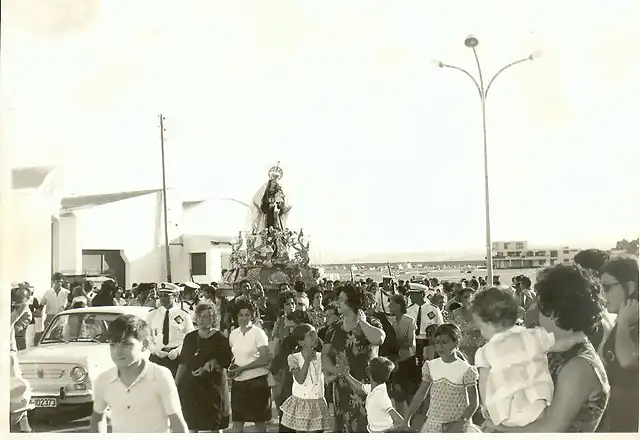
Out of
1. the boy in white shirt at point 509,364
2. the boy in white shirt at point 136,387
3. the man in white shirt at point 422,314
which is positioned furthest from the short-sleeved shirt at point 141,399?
Answer: the boy in white shirt at point 509,364

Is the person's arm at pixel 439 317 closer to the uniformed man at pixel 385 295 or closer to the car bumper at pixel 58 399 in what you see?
A: the uniformed man at pixel 385 295

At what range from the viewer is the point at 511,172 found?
423cm

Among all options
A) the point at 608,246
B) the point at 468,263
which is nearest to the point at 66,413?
the point at 468,263

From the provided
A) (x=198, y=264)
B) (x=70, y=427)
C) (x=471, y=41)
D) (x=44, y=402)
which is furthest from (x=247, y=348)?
(x=471, y=41)

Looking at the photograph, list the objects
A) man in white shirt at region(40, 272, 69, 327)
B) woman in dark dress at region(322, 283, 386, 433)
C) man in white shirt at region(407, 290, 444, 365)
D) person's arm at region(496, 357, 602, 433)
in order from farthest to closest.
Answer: man in white shirt at region(40, 272, 69, 327) → man in white shirt at region(407, 290, 444, 365) → woman in dark dress at region(322, 283, 386, 433) → person's arm at region(496, 357, 602, 433)

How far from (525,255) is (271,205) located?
1.61 meters

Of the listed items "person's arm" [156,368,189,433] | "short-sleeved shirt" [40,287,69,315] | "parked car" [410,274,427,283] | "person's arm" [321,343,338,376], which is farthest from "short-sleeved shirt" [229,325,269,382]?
"short-sleeved shirt" [40,287,69,315]

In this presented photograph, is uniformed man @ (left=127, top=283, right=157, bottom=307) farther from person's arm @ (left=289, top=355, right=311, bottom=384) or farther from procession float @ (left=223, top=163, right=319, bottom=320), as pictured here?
person's arm @ (left=289, top=355, right=311, bottom=384)

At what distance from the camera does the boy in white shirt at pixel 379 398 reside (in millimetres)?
3564

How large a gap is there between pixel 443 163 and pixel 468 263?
0.67 metres

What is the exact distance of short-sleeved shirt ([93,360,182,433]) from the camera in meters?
3.19

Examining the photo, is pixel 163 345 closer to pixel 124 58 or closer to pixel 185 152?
pixel 185 152

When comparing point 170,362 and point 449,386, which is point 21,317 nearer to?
point 170,362

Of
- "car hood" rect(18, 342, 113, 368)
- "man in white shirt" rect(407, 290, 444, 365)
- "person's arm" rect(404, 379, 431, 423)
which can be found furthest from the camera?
"car hood" rect(18, 342, 113, 368)
